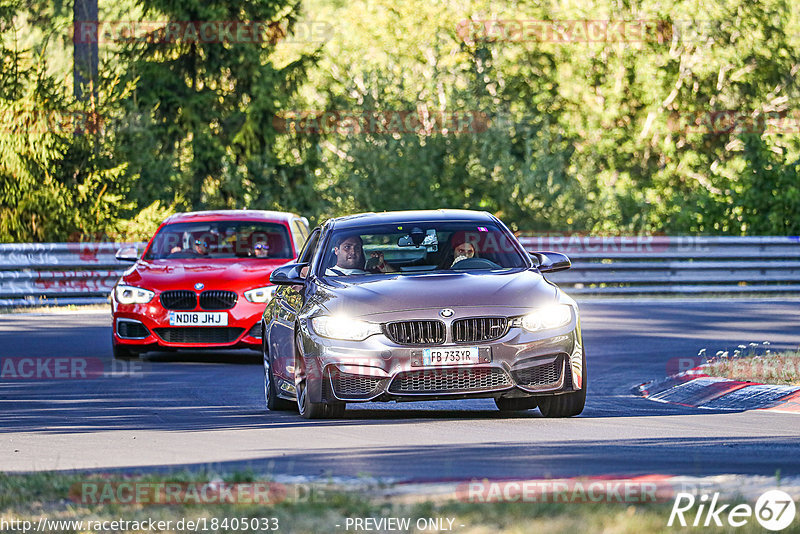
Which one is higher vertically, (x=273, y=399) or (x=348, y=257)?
(x=348, y=257)

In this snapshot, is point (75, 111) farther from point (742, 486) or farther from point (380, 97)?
point (742, 486)

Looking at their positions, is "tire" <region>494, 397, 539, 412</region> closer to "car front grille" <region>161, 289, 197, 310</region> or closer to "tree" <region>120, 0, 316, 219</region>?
"car front grille" <region>161, 289, 197, 310</region>

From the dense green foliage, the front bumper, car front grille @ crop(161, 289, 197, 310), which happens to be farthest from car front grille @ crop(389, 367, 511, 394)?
the dense green foliage

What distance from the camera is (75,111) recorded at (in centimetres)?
3172

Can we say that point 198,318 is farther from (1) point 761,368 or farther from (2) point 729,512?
(2) point 729,512

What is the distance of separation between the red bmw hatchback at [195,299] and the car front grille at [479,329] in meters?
6.52

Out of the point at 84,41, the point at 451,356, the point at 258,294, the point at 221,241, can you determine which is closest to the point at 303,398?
the point at 451,356

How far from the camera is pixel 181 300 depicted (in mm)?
17422

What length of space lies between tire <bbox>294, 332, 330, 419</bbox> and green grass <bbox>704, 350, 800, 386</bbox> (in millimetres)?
4235

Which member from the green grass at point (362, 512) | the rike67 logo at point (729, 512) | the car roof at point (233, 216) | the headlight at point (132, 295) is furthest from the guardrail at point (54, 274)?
the rike67 logo at point (729, 512)

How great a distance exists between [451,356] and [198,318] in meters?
6.90

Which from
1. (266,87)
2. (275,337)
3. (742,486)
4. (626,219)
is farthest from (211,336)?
(626,219)

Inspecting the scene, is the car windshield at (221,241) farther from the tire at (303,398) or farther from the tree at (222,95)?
the tree at (222,95)

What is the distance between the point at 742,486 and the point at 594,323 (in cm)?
1572
